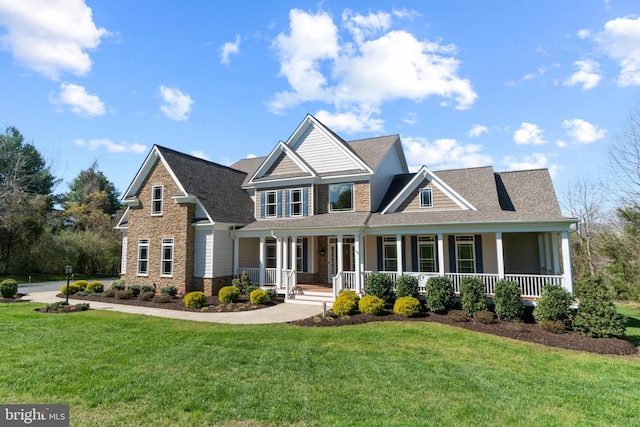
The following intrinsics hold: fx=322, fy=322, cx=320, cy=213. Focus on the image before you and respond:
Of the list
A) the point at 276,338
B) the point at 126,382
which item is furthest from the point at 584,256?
the point at 126,382

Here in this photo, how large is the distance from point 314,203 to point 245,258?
555 centimetres

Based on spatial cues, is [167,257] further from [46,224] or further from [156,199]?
[46,224]

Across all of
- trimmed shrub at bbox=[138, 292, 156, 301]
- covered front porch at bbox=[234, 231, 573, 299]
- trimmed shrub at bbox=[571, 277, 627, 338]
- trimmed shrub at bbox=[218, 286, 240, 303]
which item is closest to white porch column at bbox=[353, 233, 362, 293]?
covered front porch at bbox=[234, 231, 573, 299]

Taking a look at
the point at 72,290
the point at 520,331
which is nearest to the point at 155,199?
the point at 72,290

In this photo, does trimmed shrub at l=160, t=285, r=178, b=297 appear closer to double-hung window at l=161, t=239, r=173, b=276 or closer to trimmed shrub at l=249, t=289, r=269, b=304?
double-hung window at l=161, t=239, r=173, b=276

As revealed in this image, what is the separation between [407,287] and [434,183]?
5648mm

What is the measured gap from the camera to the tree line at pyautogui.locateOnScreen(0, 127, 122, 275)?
27953mm

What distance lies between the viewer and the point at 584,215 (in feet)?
106

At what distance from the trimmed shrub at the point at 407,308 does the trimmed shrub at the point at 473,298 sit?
1838mm

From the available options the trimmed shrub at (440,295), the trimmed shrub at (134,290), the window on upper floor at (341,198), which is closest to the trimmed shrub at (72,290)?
the trimmed shrub at (134,290)

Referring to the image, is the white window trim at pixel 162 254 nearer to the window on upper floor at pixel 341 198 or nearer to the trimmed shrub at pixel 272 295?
the trimmed shrub at pixel 272 295

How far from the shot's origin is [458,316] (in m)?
11.6

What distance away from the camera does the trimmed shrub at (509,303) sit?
11555 mm

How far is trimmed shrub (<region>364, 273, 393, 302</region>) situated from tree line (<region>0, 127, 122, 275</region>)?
1154 inches
